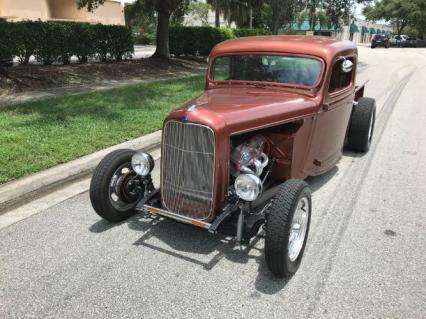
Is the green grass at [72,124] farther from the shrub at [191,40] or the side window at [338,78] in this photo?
the shrub at [191,40]

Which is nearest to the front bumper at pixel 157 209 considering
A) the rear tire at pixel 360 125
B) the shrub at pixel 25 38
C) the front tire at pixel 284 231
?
the front tire at pixel 284 231

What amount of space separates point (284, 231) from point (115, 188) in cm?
179

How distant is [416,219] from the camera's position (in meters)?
4.47

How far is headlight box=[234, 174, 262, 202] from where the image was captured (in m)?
3.32

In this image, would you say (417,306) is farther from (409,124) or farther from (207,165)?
(409,124)

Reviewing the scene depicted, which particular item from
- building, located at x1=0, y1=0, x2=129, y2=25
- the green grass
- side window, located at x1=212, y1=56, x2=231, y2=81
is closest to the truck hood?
side window, located at x1=212, y1=56, x2=231, y2=81

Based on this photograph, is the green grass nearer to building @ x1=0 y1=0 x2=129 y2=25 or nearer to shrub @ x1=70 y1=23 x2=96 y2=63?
shrub @ x1=70 y1=23 x2=96 y2=63

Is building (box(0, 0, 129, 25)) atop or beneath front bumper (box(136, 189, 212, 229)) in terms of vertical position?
atop

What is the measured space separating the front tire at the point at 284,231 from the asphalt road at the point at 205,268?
5.6 inches

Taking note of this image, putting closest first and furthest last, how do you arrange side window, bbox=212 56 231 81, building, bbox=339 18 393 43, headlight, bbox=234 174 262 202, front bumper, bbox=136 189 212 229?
headlight, bbox=234 174 262 202
front bumper, bbox=136 189 212 229
side window, bbox=212 56 231 81
building, bbox=339 18 393 43

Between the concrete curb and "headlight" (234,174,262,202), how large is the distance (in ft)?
8.80

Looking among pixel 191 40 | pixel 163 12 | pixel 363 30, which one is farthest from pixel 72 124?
pixel 363 30

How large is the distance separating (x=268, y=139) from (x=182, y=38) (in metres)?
17.6

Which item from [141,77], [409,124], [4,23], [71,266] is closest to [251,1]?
[141,77]
